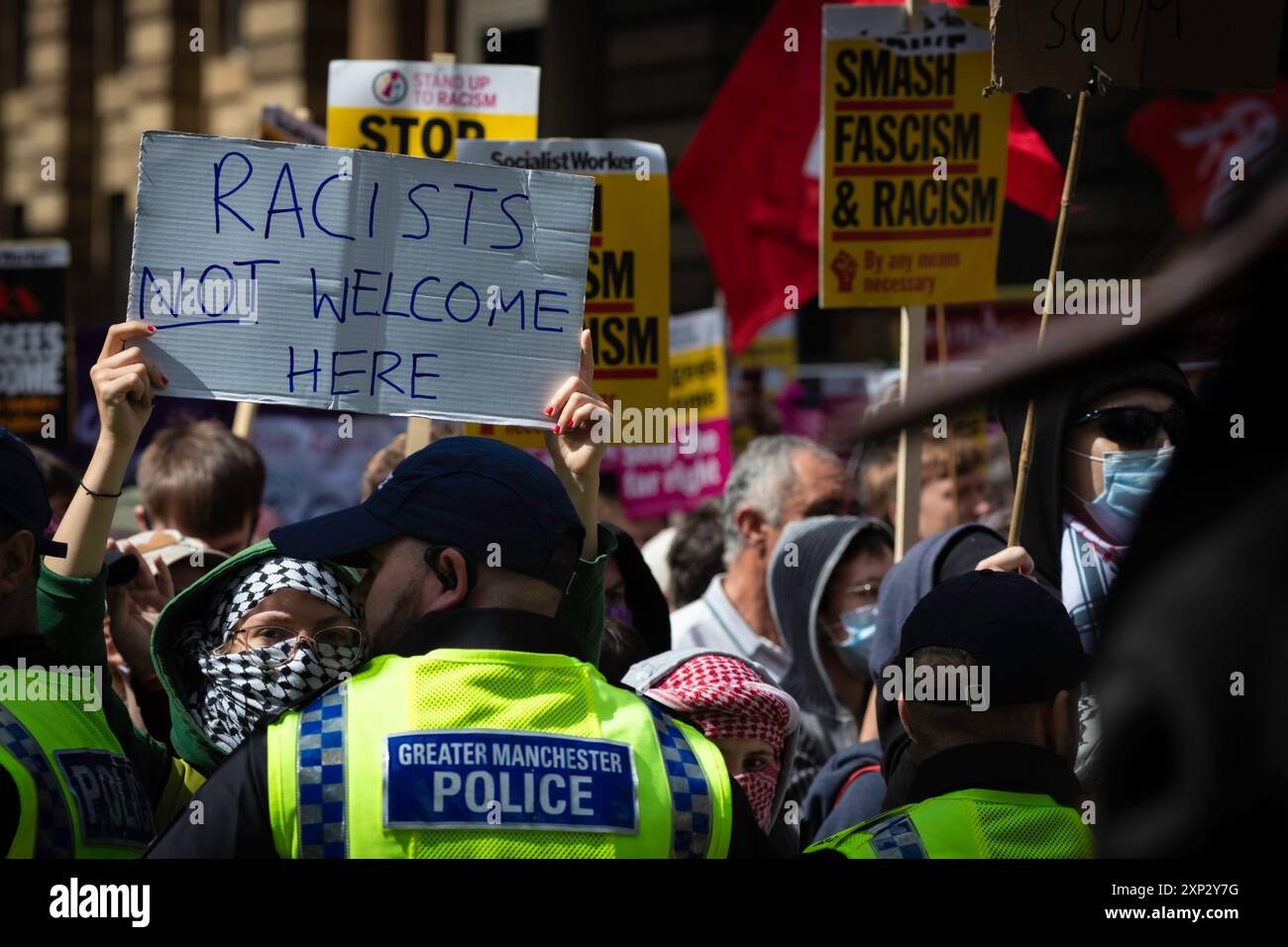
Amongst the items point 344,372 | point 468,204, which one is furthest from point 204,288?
point 468,204

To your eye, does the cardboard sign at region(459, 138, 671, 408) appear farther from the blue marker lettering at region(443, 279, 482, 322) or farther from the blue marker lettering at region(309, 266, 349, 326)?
the blue marker lettering at region(309, 266, 349, 326)

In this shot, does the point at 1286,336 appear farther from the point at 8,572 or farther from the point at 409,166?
the point at 409,166

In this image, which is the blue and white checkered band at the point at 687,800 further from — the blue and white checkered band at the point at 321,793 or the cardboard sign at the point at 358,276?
the cardboard sign at the point at 358,276

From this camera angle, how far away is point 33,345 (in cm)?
757

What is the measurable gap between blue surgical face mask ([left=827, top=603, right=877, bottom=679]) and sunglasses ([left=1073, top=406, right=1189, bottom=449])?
1336mm

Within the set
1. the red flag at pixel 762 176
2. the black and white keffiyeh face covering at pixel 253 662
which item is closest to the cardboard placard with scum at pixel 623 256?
the black and white keffiyeh face covering at pixel 253 662

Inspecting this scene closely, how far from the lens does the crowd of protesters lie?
211 centimetres

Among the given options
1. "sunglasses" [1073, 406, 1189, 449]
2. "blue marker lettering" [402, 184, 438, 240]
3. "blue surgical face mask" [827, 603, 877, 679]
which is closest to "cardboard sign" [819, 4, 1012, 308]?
"blue surgical face mask" [827, 603, 877, 679]

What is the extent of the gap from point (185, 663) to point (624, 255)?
2.20m

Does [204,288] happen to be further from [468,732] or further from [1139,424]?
[1139,424]

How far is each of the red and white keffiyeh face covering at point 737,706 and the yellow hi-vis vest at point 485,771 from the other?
786 millimetres

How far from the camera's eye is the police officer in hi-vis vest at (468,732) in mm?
2057
